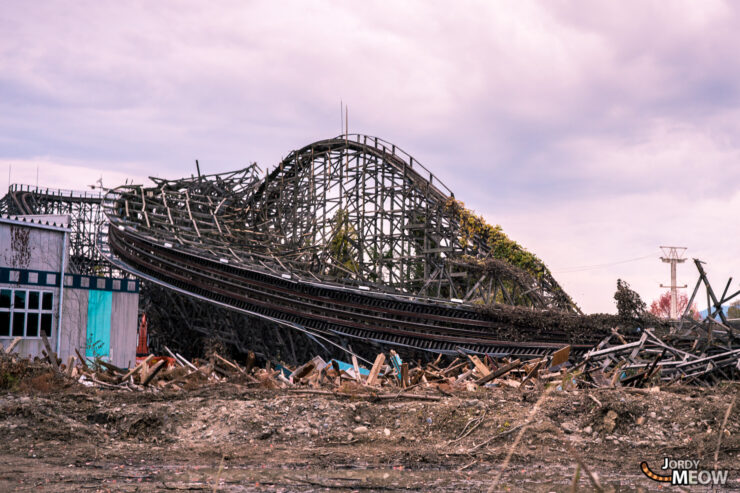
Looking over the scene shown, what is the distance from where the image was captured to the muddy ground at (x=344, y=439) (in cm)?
663

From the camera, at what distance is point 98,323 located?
18219 millimetres

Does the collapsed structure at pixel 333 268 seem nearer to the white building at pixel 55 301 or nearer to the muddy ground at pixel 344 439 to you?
the white building at pixel 55 301

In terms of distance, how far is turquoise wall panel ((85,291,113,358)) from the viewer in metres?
18.0

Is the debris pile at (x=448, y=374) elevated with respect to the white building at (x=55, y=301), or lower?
lower

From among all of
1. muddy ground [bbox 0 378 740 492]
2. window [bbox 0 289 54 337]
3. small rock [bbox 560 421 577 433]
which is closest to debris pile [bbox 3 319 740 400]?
muddy ground [bbox 0 378 740 492]

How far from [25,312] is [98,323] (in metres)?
2.21

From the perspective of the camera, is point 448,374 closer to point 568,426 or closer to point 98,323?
point 568,426

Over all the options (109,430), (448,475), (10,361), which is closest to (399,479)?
(448,475)

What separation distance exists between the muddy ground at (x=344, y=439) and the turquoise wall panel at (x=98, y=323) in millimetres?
7586

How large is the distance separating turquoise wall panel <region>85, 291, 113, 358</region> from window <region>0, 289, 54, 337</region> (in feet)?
3.91

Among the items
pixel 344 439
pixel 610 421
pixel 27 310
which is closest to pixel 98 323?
pixel 27 310

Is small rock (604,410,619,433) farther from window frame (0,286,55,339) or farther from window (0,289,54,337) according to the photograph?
window frame (0,286,55,339)

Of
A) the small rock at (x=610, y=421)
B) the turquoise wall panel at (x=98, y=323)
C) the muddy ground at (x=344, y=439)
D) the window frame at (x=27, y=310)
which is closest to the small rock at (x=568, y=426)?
the muddy ground at (x=344, y=439)

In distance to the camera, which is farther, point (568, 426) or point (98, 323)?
point (98, 323)
